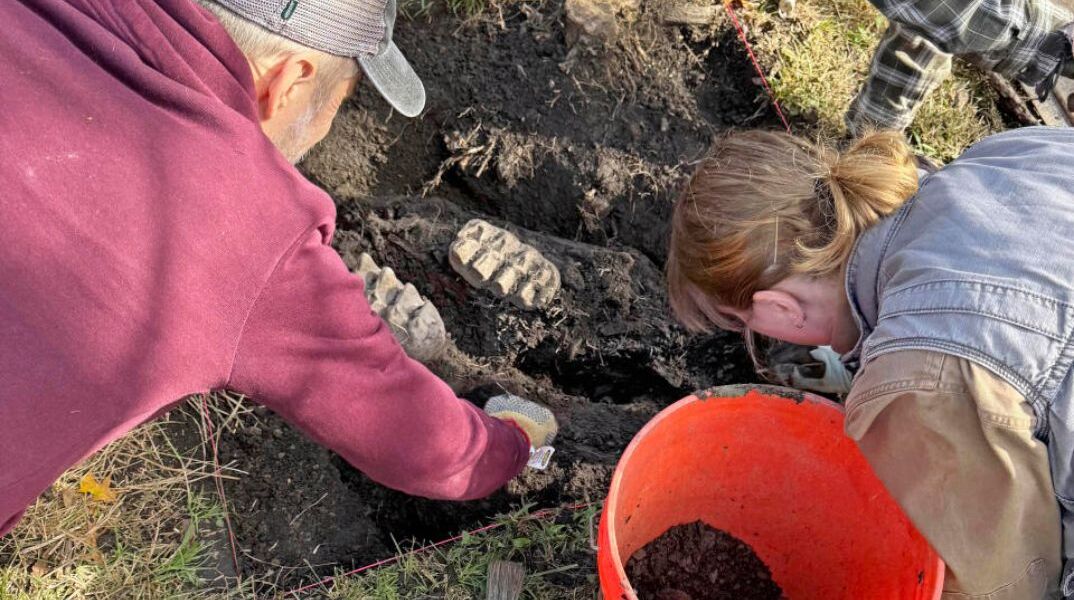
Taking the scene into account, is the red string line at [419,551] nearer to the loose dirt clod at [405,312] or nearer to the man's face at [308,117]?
the loose dirt clod at [405,312]

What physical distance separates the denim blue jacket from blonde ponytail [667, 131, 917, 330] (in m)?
0.05

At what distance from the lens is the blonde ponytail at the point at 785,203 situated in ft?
5.34

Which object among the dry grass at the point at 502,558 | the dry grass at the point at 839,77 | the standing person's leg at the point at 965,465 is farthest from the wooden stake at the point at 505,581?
the dry grass at the point at 839,77

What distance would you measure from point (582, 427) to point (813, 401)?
0.79 m

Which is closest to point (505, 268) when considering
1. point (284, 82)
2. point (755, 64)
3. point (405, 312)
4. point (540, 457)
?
point (405, 312)

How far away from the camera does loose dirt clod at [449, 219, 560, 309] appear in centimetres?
250

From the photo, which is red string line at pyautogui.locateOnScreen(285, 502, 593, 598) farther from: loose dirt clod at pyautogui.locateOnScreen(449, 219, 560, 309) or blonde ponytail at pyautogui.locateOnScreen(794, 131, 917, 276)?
blonde ponytail at pyautogui.locateOnScreen(794, 131, 917, 276)

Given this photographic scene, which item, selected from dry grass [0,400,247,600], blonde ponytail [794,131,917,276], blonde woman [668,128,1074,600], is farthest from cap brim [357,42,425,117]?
dry grass [0,400,247,600]

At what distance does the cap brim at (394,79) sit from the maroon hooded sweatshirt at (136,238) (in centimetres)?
33

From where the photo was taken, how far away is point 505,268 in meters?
2.52

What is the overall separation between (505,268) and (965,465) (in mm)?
1432

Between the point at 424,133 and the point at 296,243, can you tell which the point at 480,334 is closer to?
the point at 424,133

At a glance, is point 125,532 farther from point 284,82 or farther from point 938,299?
point 938,299

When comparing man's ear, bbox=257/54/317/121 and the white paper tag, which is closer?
man's ear, bbox=257/54/317/121
